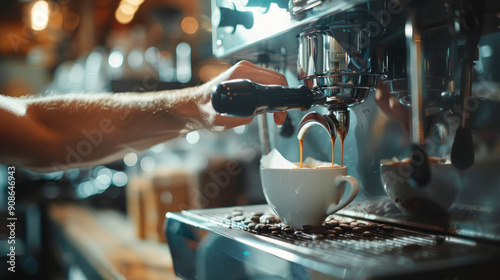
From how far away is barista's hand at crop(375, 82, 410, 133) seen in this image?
A: 61 cm

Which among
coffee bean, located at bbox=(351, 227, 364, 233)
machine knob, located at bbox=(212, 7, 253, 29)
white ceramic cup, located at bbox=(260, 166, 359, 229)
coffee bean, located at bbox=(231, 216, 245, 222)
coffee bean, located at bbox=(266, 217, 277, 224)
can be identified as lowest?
coffee bean, located at bbox=(231, 216, 245, 222)

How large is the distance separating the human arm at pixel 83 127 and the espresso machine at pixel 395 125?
0.24 m

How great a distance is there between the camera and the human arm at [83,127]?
32.4 inches

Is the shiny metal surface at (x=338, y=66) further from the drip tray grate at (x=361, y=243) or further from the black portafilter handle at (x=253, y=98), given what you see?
the drip tray grate at (x=361, y=243)

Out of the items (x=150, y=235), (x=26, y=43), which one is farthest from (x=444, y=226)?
(x=26, y=43)

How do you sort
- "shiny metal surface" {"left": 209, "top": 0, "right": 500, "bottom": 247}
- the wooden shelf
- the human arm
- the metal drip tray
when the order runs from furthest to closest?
the wooden shelf, the human arm, "shiny metal surface" {"left": 209, "top": 0, "right": 500, "bottom": 247}, the metal drip tray

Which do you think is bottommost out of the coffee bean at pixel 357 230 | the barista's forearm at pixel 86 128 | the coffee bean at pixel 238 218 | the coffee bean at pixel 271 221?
the coffee bean at pixel 238 218

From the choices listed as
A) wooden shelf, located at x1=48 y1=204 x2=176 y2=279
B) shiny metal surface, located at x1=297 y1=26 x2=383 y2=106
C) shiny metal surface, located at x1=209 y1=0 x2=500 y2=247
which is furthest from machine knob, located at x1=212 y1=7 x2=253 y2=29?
wooden shelf, located at x1=48 y1=204 x2=176 y2=279

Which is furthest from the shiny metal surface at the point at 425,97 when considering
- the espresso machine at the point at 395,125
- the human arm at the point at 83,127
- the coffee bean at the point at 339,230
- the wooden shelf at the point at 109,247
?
the wooden shelf at the point at 109,247

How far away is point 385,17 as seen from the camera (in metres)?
0.55

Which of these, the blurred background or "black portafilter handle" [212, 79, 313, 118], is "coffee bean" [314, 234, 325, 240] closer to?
"black portafilter handle" [212, 79, 313, 118]

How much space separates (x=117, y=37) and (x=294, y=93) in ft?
6.47

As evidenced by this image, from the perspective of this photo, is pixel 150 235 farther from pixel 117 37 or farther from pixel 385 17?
pixel 117 37

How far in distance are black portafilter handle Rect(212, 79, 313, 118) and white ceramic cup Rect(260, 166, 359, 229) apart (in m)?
0.08
